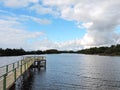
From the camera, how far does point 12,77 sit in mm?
21859

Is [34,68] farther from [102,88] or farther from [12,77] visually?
[12,77]

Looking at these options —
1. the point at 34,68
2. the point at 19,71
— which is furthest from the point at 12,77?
the point at 34,68

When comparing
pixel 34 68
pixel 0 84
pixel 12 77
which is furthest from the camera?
pixel 34 68

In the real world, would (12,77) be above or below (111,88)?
above

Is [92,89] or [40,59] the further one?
[40,59]

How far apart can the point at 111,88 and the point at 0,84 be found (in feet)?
52.9

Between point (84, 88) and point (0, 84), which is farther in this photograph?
point (84, 88)

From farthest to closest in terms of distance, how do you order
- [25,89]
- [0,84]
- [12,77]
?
[25,89] < [12,77] < [0,84]

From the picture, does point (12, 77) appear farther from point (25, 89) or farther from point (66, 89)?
point (66, 89)

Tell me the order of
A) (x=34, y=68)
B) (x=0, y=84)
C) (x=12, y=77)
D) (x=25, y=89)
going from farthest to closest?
1. (x=34, y=68)
2. (x=25, y=89)
3. (x=12, y=77)
4. (x=0, y=84)

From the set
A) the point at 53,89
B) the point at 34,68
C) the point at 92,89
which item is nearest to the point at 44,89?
the point at 53,89

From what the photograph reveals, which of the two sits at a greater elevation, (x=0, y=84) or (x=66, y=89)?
(x=0, y=84)

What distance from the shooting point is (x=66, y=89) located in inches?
1067

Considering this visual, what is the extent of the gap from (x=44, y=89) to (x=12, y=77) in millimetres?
6079
